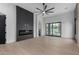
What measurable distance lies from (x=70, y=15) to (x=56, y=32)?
185 cm

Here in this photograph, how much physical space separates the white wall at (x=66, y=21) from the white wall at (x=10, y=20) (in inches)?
106

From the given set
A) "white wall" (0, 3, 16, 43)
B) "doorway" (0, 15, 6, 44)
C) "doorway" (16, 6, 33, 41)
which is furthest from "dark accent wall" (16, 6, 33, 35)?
"doorway" (0, 15, 6, 44)

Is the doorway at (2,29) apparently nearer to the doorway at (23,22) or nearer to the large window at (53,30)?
the doorway at (23,22)

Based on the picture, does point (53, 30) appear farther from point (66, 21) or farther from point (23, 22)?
point (23, 22)

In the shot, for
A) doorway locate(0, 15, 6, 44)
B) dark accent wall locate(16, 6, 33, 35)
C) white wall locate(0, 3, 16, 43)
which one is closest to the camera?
doorway locate(0, 15, 6, 44)

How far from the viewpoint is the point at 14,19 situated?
5316 mm

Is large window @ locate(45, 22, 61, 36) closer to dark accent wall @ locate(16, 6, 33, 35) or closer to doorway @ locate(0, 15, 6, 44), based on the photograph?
dark accent wall @ locate(16, 6, 33, 35)

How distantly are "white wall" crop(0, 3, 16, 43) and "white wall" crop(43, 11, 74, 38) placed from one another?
2703mm

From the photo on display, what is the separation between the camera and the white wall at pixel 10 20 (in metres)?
4.41

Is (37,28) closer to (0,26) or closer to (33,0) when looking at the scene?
(0,26)

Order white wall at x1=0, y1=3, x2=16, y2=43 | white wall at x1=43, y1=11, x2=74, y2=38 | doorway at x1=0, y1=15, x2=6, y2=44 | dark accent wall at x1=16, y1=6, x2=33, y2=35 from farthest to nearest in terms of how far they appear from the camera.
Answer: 1. white wall at x1=43, y1=11, x2=74, y2=38
2. dark accent wall at x1=16, y1=6, x2=33, y2=35
3. white wall at x1=0, y1=3, x2=16, y2=43
4. doorway at x1=0, y1=15, x2=6, y2=44

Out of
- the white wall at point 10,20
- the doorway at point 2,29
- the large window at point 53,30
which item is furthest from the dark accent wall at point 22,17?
the large window at point 53,30

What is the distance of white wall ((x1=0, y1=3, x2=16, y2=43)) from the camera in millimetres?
4406
